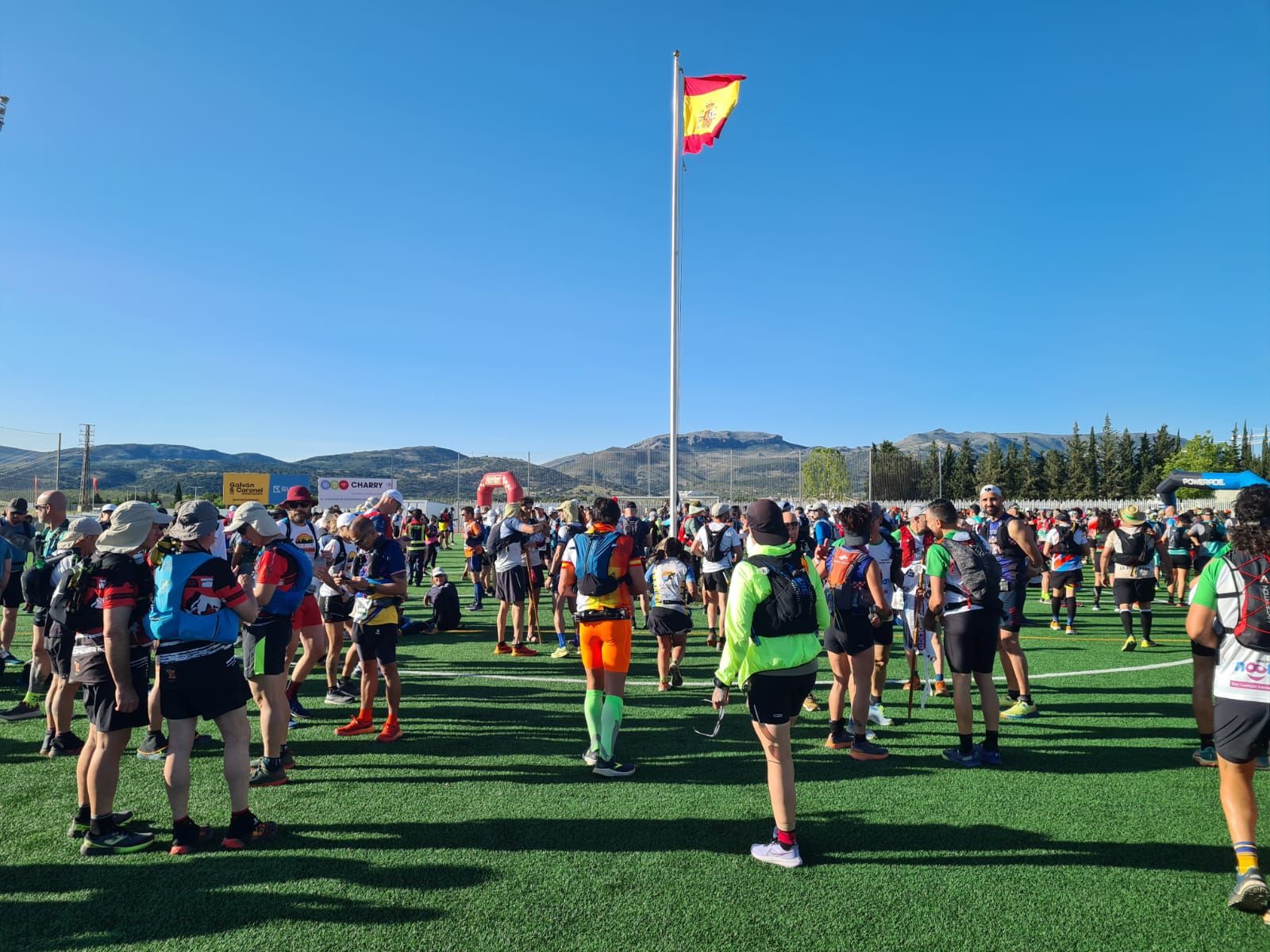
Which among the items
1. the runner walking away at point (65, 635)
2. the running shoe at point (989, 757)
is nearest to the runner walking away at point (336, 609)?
the runner walking away at point (65, 635)

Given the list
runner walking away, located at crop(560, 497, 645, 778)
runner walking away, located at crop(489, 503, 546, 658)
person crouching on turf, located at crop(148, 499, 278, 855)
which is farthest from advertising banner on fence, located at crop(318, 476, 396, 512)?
person crouching on turf, located at crop(148, 499, 278, 855)

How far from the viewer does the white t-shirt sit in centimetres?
975

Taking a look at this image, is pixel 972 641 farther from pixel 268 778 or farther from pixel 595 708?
pixel 268 778

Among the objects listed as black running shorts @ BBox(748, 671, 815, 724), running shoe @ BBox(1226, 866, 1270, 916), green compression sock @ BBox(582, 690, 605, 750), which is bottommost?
running shoe @ BBox(1226, 866, 1270, 916)

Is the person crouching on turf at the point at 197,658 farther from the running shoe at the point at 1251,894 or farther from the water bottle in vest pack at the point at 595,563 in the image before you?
the running shoe at the point at 1251,894

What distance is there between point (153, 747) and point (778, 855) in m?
5.09

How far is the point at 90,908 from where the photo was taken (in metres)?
3.64

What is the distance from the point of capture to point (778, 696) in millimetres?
4000

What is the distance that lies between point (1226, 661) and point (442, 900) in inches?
161

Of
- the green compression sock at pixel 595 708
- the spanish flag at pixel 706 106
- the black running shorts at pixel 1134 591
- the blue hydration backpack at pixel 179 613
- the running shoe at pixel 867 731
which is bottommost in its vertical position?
the running shoe at pixel 867 731

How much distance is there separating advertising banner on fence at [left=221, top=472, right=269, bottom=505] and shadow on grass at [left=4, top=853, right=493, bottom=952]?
43.1 meters

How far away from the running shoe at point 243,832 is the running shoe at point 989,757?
5.12 metres

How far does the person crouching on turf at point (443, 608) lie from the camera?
12305 millimetres

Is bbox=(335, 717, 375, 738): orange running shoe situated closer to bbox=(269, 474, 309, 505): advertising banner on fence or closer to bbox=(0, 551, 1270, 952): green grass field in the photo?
bbox=(0, 551, 1270, 952): green grass field
